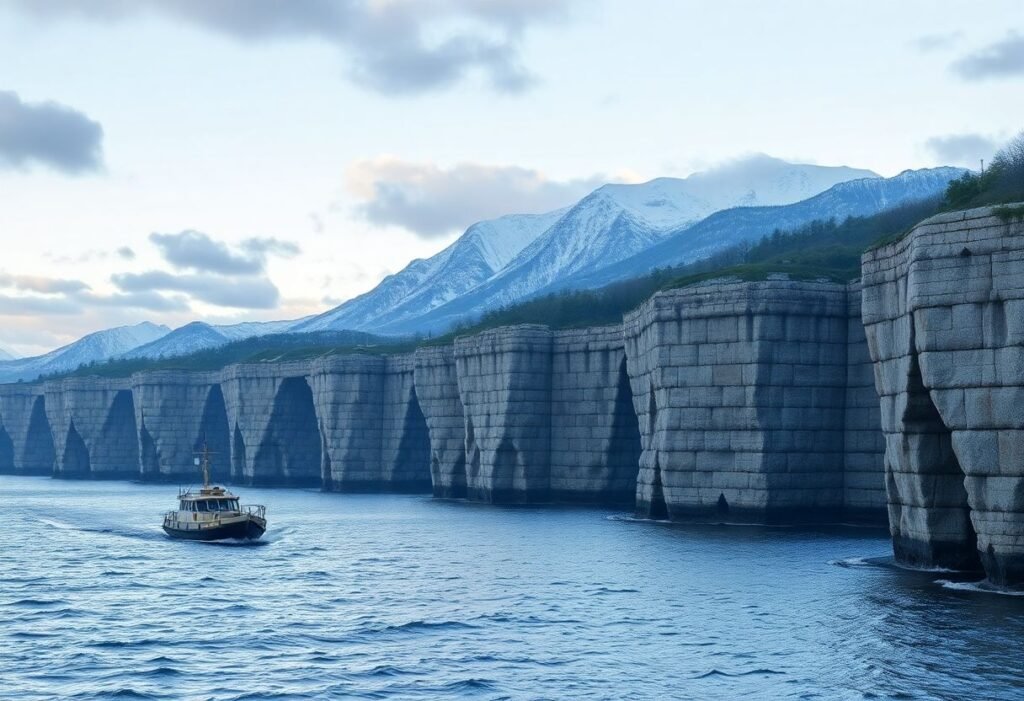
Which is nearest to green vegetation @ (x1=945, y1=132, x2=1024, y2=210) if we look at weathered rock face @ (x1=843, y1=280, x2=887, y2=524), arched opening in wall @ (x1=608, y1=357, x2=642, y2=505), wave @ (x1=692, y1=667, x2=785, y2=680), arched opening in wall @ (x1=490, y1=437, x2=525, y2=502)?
weathered rock face @ (x1=843, y1=280, x2=887, y2=524)

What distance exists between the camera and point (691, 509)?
94.5 m

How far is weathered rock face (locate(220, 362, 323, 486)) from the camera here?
18475cm

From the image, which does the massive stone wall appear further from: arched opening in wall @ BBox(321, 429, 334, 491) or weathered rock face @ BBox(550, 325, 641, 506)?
arched opening in wall @ BBox(321, 429, 334, 491)

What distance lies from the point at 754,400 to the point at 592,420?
3390 centimetres

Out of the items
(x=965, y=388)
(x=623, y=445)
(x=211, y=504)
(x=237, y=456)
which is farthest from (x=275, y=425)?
(x=965, y=388)

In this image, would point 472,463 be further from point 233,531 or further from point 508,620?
point 508,620

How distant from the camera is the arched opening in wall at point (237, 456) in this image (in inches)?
7589

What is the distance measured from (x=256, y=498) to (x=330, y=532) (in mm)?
58135

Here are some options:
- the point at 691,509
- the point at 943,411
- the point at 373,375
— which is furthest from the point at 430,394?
the point at 943,411

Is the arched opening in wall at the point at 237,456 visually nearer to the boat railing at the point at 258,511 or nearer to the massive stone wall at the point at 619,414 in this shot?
the massive stone wall at the point at 619,414

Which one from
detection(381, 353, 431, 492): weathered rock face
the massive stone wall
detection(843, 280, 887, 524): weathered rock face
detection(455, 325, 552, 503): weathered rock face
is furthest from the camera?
detection(381, 353, 431, 492): weathered rock face

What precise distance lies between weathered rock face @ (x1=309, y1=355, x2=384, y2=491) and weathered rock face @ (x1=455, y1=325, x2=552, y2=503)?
35032mm

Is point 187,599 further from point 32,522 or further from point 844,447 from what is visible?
point 32,522

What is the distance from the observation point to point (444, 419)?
144000 mm
